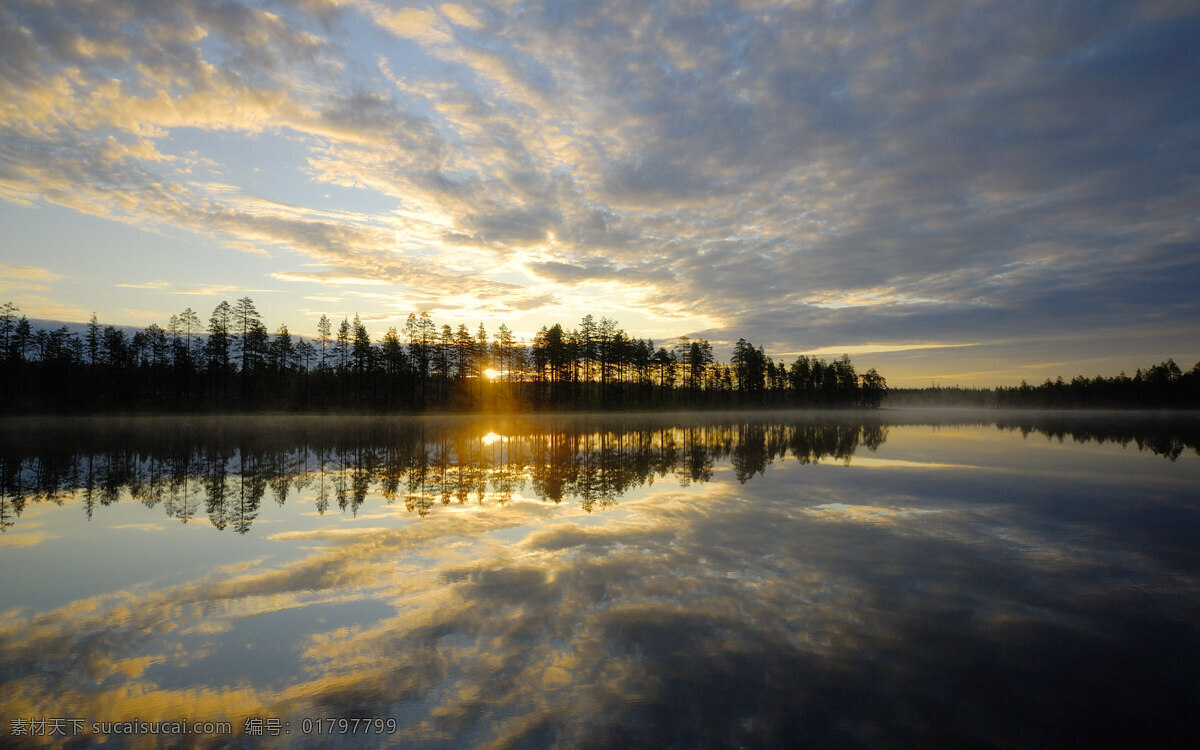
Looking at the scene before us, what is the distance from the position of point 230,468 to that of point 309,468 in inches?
138

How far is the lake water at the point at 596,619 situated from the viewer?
5.45 meters

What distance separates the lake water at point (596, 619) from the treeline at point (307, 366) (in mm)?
83944

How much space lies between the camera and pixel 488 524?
13758 millimetres

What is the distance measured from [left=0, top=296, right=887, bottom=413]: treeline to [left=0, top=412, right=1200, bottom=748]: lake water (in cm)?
8394

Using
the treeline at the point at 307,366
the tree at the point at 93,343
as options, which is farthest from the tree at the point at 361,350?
the tree at the point at 93,343

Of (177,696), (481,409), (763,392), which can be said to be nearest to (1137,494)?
(177,696)

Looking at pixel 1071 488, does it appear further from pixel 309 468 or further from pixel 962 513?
pixel 309 468

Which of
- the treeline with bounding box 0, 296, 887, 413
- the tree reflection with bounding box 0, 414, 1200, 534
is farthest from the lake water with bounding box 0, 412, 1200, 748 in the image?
the treeline with bounding box 0, 296, 887, 413

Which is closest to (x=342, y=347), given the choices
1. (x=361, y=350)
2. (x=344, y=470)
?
(x=361, y=350)

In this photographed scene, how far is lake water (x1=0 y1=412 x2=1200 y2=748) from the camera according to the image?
A: 5.45m

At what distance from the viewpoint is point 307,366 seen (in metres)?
114

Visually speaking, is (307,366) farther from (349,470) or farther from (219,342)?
(349,470)

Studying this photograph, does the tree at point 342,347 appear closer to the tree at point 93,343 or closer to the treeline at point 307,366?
the treeline at point 307,366

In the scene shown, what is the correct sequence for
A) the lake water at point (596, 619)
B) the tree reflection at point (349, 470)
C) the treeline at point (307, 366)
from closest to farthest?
the lake water at point (596, 619)
the tree reflection at point (349, 470)
the treeline at point (307, 366)
